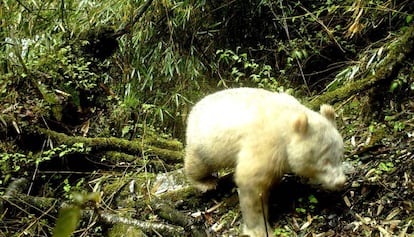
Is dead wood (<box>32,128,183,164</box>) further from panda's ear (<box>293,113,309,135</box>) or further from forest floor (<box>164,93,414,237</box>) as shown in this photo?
panda's ear (<box>293,113,309,135</box>)

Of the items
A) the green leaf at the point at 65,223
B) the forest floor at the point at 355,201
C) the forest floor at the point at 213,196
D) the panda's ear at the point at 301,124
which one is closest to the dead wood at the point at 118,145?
the forest floor at the point at 213,196

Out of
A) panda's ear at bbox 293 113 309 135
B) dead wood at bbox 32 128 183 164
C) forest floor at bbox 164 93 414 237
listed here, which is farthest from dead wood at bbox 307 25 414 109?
dead wood at bbox 32 128 183 164

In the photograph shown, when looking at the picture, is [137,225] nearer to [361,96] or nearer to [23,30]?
[361,96]

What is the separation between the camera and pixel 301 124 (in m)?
3.40

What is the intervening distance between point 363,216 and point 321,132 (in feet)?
2.17

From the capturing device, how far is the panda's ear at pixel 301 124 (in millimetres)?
3389

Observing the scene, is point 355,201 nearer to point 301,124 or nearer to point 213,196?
point 301,124

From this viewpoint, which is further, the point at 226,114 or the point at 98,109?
the point at 98,109

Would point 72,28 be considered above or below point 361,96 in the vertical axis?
above

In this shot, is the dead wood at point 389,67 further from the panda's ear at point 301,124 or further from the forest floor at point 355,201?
the panda's ear at point 301,124

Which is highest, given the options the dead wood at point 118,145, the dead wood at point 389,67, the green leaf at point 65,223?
the green leaf at point 65,223

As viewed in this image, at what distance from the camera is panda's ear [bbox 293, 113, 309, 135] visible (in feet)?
11.1

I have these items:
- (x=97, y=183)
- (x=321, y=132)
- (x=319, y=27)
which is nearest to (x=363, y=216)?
(x=321, y=132)

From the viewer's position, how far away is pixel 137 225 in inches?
146
